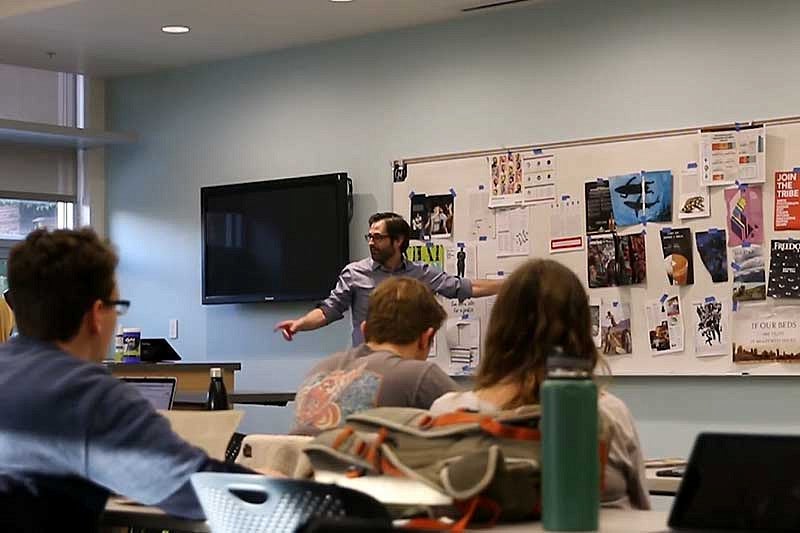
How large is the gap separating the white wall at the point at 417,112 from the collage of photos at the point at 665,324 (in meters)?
0.16

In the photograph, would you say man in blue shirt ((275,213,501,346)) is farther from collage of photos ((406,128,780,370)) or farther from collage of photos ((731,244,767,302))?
collage of photos ((731,244,767,302))

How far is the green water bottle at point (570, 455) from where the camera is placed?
198cm

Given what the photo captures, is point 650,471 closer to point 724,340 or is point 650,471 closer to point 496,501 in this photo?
point 496,501

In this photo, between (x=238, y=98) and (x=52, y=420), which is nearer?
(x=52, y=420)

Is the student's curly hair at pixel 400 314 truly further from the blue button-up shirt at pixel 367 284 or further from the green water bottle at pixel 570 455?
the blue button-up shirt at pixel 367 284

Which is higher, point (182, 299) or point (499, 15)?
point (499, 15)

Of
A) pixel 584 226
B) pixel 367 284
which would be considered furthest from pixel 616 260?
pixel 367 284

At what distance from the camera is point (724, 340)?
5707 mm

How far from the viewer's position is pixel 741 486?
1.75m

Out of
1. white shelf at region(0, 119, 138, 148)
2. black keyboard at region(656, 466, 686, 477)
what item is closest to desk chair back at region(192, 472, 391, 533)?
black keyboard at region(656, 466, 686, 477)

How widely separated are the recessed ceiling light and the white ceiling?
0.04 meters

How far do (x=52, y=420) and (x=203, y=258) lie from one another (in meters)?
5.51

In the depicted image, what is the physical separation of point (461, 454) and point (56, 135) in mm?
6300

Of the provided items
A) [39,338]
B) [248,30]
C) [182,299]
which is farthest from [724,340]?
[39,338]
